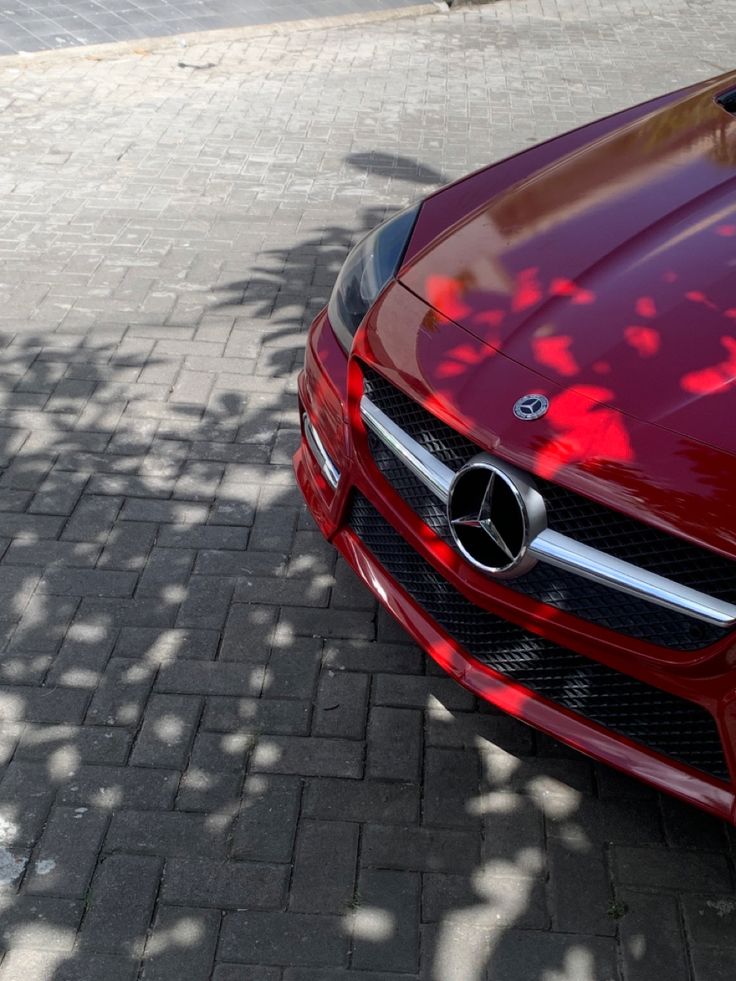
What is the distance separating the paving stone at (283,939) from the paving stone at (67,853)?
0.43 metres

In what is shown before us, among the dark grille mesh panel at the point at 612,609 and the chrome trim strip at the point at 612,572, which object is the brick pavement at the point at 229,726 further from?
the chrome trim strip at the point at 612,572

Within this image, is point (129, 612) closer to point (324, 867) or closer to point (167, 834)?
point (167, 834)

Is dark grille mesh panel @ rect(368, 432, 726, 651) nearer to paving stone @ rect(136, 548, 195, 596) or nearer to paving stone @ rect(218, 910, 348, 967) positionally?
paving stone @ rect(218, 910, 348, 967)

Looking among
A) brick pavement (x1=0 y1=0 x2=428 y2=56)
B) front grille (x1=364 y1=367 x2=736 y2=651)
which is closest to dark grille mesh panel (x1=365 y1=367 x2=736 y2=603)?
front grille (x1=364 y1=367 x2=736 y2=651)

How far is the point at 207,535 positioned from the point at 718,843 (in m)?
2.14

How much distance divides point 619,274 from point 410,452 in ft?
2.56

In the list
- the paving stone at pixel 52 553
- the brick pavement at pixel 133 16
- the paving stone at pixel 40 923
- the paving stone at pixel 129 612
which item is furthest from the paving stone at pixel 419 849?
the brick pavement at pixel 133 16

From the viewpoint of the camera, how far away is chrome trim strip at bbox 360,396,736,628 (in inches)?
90.7

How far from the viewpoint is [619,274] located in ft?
9.64

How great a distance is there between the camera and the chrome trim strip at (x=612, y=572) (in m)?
2.30

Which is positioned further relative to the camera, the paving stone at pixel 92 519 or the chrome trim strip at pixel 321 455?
the paving stone at pixel 92 519

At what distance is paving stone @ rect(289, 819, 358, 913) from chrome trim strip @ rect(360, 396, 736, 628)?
1011 mm

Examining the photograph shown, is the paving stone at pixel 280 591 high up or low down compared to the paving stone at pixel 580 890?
Answer: down

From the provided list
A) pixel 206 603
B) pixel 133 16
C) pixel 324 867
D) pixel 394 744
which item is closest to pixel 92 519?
pixel 206 603
